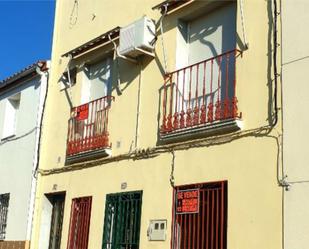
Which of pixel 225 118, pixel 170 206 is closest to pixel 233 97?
pixel 225 118

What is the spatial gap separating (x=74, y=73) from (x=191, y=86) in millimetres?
4169

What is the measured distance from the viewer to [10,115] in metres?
15.0

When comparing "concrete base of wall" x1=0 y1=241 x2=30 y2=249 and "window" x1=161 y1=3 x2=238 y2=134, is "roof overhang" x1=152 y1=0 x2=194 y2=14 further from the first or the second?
"concrete base of wall" x1=0 y1=241 x2=30 y2=249

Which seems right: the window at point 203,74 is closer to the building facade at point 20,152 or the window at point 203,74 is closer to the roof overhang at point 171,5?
the roof overhang at point 171,5

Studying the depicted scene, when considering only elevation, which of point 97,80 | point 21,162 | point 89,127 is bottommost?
point 21,162

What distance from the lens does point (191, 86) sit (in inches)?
372

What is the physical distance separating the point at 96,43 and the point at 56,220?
409 centimetres

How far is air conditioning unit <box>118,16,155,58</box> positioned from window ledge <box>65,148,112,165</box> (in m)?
1.96

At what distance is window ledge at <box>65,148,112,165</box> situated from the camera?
10603 millimetres

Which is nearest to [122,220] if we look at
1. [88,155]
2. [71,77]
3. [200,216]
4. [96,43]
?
[88,155]
